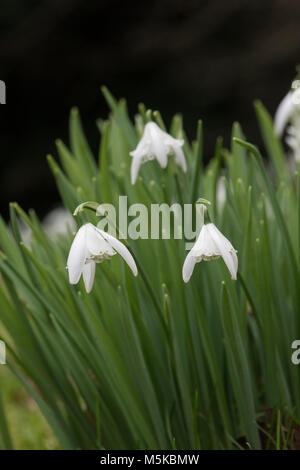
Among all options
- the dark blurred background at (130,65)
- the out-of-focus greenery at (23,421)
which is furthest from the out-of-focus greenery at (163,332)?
the dark blurred background at (130,65)

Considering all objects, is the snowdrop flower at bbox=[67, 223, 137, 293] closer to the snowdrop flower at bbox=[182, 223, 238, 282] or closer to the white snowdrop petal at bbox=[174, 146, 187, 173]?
the snowdrop flower at bbox=[182, 223, 238, 282]

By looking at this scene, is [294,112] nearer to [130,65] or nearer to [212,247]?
[212,247]

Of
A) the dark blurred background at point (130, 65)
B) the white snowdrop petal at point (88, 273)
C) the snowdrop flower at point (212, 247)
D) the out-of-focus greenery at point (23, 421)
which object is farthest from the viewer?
the dark blurred background at point (130, 65)

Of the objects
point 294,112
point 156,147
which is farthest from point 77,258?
point 294,112

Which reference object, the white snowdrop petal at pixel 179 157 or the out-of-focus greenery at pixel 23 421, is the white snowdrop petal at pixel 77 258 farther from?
the out-of-focus greenery at pixel 23 421

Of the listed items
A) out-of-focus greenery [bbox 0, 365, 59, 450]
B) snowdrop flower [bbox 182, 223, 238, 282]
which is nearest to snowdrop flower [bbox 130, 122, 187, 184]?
snowdrop flower [bbox 182, 223, 238, 282]

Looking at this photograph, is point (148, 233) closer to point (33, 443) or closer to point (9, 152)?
point (33, 443)
